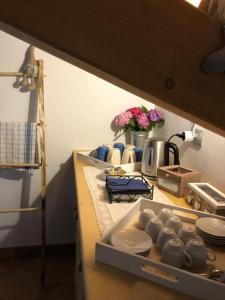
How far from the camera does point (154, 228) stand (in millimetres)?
914

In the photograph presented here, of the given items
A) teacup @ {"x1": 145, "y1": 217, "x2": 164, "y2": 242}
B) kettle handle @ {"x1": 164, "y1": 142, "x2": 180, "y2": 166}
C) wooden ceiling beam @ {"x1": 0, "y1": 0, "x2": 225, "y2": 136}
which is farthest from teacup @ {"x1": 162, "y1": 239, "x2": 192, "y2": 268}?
kettle handle @ {"x1": 164, "y1": 142, "x2": 180, "y2": 166}

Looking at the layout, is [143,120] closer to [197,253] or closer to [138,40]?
[197,253]

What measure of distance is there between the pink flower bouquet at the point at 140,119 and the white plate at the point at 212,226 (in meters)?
1.16

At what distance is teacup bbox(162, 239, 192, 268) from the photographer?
2.47 feet

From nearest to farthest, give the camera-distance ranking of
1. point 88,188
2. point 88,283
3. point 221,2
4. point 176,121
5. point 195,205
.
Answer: point 221,2 → point 88,283 → point 195,205 → point 88,188 → point 176,121

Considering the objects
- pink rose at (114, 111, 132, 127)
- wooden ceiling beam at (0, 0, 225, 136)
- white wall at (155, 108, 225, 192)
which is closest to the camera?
wooden ceiling beam at (0, 0, 225, 136)

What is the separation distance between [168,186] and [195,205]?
0.24 metres

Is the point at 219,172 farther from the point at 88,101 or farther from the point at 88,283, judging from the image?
the point at 88,101

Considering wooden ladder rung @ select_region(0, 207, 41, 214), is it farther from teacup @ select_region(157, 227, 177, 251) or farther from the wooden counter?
teacup @ select_region(157, 227, 177, 251)

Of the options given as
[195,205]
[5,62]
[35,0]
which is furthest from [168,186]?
[5,62]

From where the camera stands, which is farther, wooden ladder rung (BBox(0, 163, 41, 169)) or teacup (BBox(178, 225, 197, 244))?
wooden ladder rung (BBox(0, 163, 41, 169))

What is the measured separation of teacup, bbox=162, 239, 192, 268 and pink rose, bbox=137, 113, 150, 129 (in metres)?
1.37

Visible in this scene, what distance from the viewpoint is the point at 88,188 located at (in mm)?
1445

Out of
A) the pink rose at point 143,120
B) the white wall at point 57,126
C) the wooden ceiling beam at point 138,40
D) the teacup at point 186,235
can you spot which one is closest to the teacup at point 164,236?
the teacup at point 186,235
